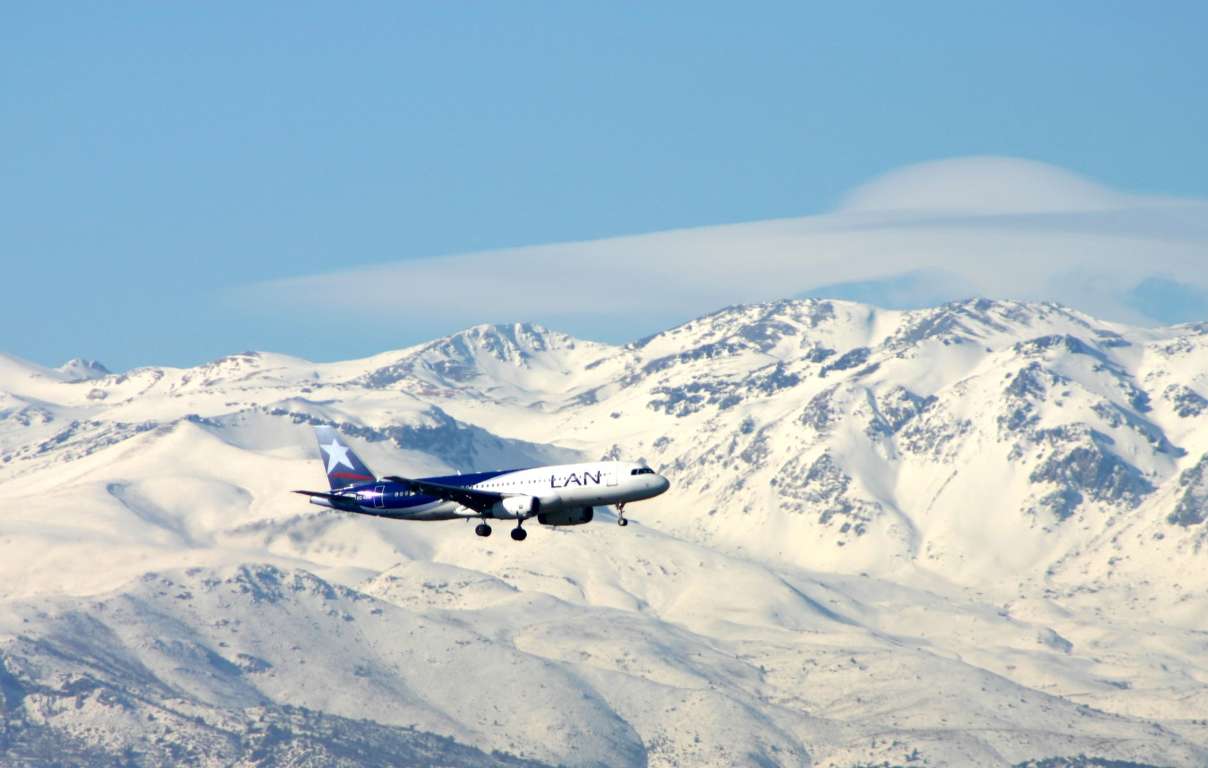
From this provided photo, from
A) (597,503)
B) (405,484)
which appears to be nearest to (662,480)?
(597,503)

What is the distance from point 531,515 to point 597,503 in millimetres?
6565

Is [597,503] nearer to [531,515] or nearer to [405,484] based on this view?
[531,515]

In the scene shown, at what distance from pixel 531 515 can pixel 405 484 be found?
12.7 metres

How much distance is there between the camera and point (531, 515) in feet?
655

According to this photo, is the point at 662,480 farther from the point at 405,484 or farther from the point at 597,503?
the point at 405,484

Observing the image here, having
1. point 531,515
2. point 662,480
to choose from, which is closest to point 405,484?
point 531,515

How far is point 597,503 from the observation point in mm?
199750

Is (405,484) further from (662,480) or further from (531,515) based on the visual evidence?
(662,480)

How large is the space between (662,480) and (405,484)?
25.1m

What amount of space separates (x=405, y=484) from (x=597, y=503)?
61.9 ft

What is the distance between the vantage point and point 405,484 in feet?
654

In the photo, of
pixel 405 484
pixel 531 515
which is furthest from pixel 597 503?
pixel 405 484

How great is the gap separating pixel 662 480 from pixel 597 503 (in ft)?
22.2
